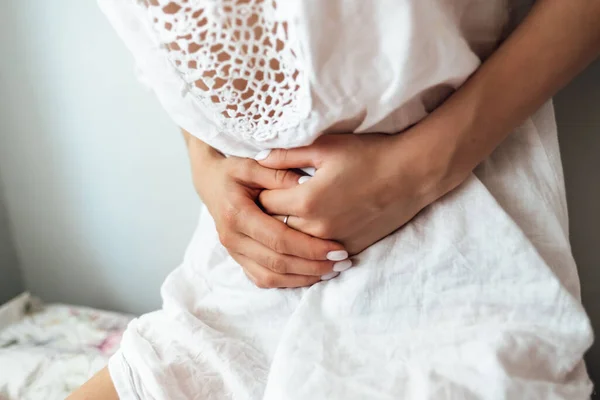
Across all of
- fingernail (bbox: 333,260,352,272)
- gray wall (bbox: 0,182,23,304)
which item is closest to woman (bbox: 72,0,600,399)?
fingernail (bbox: 333,260,352,272)

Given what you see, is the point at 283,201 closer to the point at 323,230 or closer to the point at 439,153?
the point at 323,230

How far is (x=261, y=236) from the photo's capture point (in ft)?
1.85

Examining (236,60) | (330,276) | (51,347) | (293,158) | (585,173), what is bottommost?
(51,347)

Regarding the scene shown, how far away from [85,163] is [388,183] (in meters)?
0.82

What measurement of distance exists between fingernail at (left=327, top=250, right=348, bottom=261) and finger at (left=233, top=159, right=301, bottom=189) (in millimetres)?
76

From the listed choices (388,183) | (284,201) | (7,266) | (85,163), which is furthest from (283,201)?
(7,266)

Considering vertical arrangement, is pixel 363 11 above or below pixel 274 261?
above

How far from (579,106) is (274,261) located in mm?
428

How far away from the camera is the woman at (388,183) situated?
1.43ft

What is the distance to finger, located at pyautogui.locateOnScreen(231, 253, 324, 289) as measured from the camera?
22.2 inches

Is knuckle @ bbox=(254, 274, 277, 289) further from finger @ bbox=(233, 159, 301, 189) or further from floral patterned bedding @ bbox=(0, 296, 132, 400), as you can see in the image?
floral patterned bedding @ bbox=(0, 296, 132, 400)

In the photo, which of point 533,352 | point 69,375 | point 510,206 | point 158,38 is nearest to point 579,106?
point 510,206

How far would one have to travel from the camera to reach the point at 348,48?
0.43 m

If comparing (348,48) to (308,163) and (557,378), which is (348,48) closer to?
→ (308,163)
